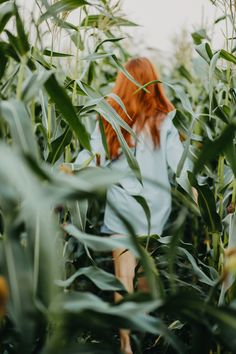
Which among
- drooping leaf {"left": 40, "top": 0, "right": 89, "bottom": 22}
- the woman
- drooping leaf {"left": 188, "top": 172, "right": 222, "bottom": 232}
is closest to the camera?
drooping leaf {"left": 40, "top": 0, "right": 89, "bottom": 22}

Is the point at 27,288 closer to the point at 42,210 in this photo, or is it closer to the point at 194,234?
the point at 42,210

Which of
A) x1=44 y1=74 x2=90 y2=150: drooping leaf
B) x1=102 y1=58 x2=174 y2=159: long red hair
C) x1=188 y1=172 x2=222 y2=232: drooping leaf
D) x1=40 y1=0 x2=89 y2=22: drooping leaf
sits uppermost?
x1=40 y1=0 x2=89 y2=22: drooping leaf

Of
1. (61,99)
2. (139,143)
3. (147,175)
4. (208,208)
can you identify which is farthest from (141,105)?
(61,99)

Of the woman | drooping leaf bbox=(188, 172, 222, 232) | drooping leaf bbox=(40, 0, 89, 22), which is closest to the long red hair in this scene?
the woman

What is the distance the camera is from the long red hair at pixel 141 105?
5.52ft

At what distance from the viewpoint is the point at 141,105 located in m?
1.70

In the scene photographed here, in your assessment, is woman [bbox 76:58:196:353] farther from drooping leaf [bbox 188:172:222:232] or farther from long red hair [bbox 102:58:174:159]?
drooping leaf [bbox 188:172:222:232]

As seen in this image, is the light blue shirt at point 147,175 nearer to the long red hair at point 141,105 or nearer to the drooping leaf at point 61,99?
the long red hair at point 141,105

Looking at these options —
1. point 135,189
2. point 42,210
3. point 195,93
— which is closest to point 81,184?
point 42,210

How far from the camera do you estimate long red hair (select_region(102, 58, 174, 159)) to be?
1.68m

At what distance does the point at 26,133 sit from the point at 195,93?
6.11 feet

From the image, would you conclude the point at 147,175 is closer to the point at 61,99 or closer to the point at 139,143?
the point at 139,143

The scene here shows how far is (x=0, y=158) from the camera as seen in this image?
602 mm

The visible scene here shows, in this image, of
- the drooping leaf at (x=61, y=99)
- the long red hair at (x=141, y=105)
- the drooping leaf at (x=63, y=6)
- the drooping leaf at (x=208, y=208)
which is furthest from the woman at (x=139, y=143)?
the drooping leaf at (x=61, y=99)
